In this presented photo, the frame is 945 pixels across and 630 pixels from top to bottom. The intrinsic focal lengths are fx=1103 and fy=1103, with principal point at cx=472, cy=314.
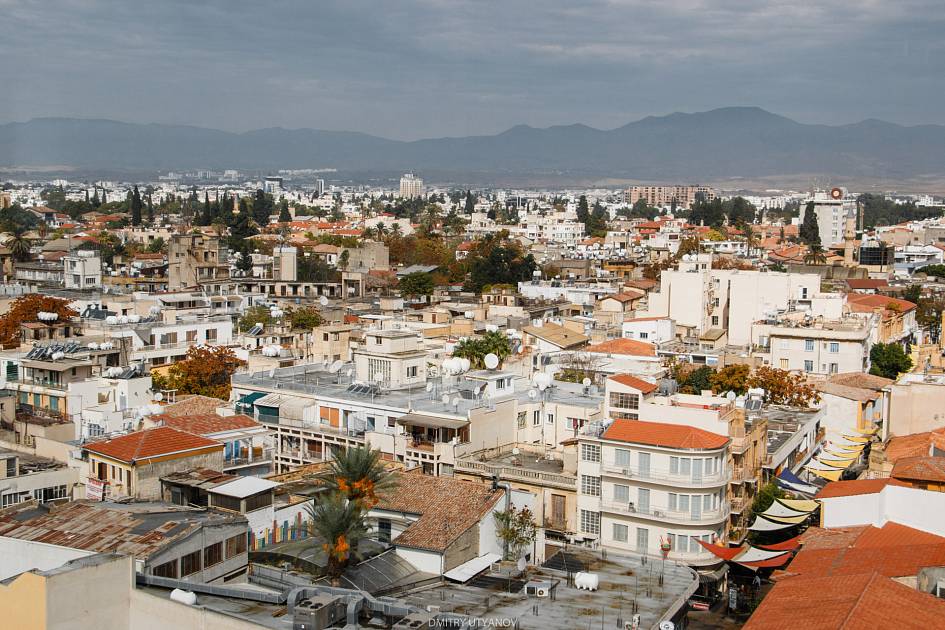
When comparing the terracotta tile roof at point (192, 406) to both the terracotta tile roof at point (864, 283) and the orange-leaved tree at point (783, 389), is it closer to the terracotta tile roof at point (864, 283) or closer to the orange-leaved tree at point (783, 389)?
the orange-leaved tree at point (783, 389)

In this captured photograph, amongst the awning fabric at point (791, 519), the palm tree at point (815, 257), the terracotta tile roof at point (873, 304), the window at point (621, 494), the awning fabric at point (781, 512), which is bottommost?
the awning fabric at point (791, 519)

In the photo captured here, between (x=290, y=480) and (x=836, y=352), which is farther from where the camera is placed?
(x=836, y=352)

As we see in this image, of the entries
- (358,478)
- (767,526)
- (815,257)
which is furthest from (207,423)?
(815,257)

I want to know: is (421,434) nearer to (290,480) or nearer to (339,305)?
(290,480)

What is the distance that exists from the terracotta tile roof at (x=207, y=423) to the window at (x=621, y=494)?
924 centimetres

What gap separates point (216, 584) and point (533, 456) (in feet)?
38.9

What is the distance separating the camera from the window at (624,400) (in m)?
27.3

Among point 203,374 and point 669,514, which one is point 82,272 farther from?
point 669,514

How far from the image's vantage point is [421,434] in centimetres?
2755

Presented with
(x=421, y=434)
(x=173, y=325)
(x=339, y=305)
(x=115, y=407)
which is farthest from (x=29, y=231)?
(x=421, y=434)

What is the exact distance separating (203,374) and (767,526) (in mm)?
20353

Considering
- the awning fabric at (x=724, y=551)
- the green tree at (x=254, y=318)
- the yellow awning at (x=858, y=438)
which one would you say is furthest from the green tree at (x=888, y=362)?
the green tree at (x=254, y=318)

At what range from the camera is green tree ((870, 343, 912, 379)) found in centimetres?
4353

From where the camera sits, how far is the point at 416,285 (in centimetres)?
6831
